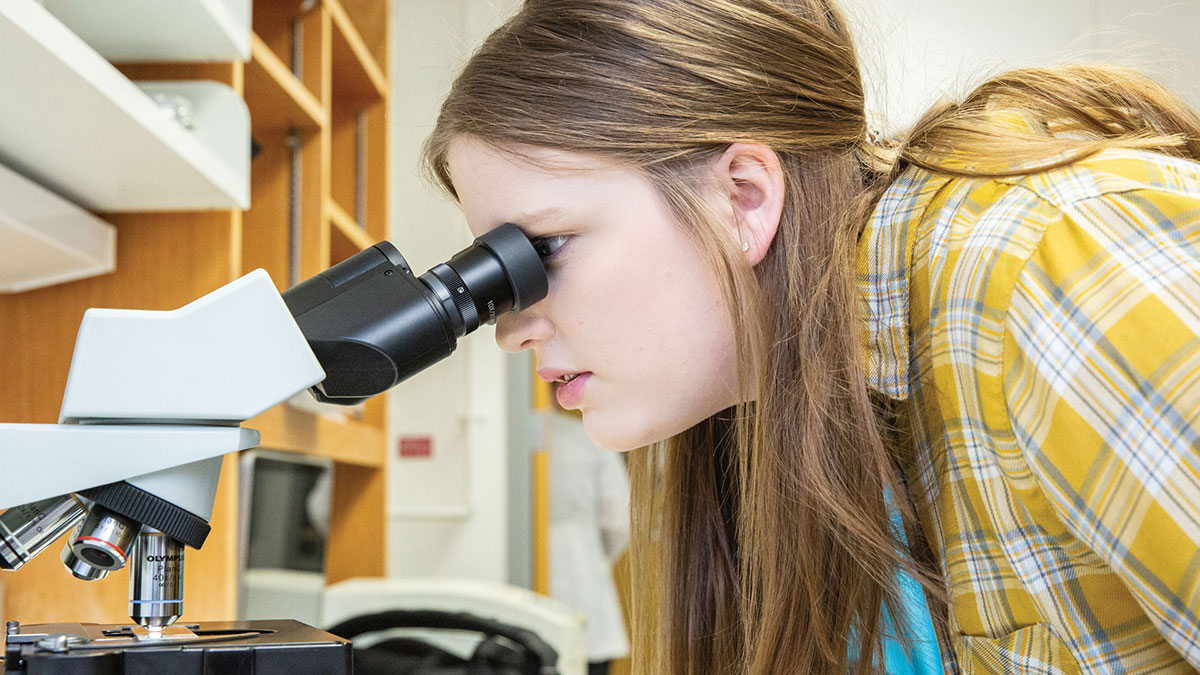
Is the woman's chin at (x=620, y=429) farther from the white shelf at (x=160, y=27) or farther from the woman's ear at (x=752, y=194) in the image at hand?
the white shelf at (x=160, y=27)

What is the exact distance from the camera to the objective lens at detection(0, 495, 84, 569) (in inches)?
22.4

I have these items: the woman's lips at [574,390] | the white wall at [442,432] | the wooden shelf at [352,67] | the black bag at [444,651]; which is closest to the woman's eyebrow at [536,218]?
the woman's lips at [574,390]

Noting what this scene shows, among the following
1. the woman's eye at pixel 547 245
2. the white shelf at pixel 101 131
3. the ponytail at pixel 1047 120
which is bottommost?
the woman's eye at pixel 547 245

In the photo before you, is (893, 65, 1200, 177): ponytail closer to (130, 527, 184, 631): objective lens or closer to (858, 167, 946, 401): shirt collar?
(858, 167, 946, 401): shirt collar

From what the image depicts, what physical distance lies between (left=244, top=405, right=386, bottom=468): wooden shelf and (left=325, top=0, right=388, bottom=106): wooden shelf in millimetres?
779

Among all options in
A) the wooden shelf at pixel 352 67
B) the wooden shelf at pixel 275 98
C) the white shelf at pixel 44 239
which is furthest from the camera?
the wooden shelf at pixel 352 67

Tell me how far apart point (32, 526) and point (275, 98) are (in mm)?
1137

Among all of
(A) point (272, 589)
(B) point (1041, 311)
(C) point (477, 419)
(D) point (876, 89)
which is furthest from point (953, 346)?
(C) point (477, 419)

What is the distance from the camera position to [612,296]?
2.58 feet

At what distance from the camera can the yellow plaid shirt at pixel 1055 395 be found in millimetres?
550

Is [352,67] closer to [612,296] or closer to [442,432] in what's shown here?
[612,296]

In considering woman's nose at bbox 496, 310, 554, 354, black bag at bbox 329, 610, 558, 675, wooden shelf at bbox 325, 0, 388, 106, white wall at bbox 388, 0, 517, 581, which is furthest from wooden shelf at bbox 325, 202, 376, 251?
white wall at bbox 388, 0, 517, 581

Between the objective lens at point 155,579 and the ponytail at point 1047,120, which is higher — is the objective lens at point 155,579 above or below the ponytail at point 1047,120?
below

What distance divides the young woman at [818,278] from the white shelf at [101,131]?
289 mm
